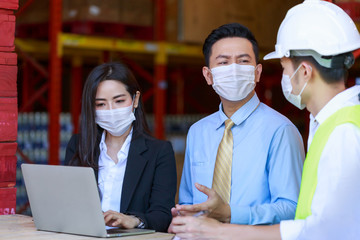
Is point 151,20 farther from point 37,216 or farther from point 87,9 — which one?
point 37,216

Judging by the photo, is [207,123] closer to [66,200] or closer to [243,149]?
[243,149]

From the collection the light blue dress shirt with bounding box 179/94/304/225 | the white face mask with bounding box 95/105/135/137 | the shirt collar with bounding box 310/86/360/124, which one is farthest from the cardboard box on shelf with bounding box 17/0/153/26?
the shirt collar with bounding box 310/86/360/124

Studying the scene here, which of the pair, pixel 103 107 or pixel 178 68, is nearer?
pixel 103 107

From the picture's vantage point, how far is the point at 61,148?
776 centimetres

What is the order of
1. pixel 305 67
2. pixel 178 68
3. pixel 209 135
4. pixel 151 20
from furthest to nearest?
pixel 178 68, pixel 151 20, pixel 209 135, pixel 305 67

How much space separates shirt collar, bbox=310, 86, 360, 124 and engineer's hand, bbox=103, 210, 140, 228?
3.80 ft

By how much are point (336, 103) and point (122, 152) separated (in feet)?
5.25

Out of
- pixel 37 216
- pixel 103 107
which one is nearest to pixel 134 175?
pixel 103 107

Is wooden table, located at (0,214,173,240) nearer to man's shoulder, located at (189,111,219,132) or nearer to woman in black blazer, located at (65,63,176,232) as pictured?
woman in black blazer, located at (65,63,176,232)

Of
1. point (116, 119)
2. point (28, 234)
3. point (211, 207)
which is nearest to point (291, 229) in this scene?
point (211, 207)

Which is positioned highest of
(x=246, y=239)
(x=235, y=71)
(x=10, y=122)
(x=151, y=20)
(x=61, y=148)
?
(x=151, y=20)

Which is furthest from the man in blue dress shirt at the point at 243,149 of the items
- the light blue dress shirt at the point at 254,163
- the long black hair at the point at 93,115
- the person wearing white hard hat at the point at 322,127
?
the long black hair at the point at 93,115

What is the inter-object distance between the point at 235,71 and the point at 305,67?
2.72 ft

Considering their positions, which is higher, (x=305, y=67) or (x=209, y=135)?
(x=305, y=67)
